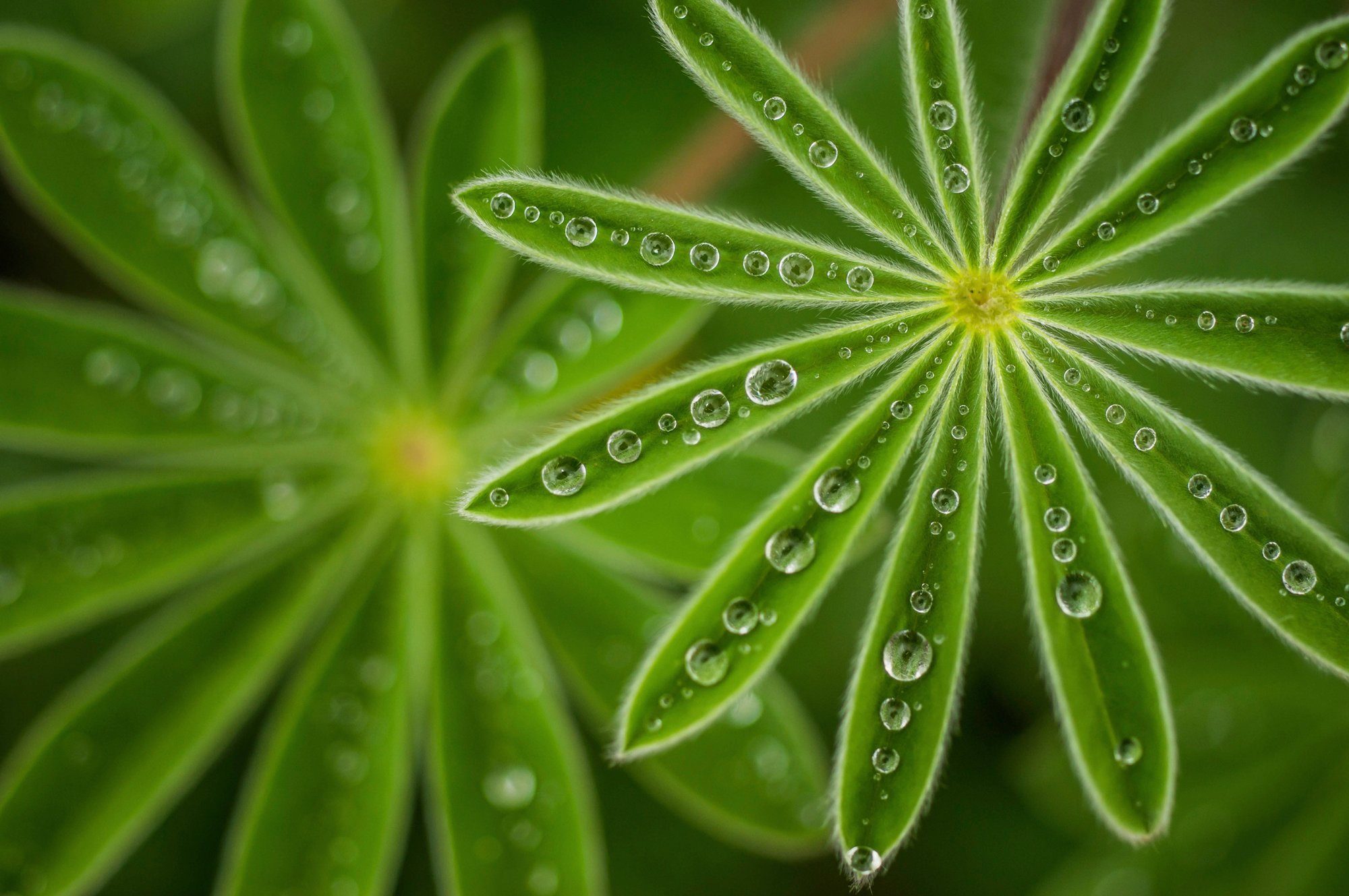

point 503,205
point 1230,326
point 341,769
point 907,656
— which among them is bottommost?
point 907,656

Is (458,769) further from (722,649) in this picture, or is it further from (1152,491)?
(1152,491)

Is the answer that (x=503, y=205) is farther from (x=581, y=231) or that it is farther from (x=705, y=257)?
(x=705, y=257)

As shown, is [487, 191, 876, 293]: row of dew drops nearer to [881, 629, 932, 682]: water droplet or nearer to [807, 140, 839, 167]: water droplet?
[807, 140, 839, 167]: water droplet

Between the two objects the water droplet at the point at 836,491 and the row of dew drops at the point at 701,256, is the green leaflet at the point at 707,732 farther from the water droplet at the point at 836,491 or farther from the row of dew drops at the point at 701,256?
the row of dew drops at the point at 701,256

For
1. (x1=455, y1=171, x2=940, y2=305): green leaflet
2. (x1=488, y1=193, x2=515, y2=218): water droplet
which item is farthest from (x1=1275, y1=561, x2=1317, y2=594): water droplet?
(x1=488, y1=193, x2=515, y2=218): water droplet

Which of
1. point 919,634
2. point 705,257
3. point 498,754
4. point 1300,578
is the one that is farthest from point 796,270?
point 498,754
